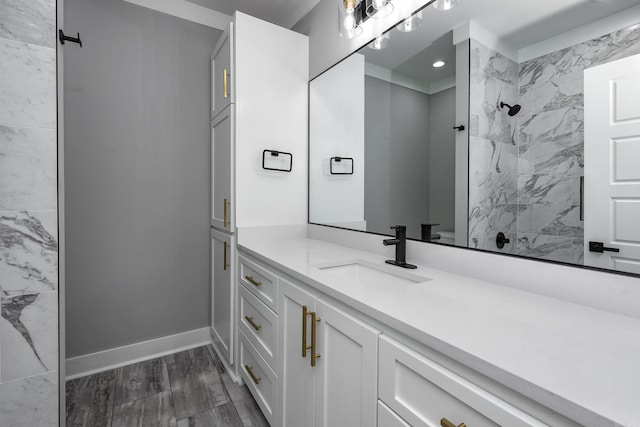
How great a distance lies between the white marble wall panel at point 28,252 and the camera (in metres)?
1.10

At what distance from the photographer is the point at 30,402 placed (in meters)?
1.14

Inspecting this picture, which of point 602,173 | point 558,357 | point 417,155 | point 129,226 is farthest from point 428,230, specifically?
point 129,226

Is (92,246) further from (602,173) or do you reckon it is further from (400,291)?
(602,173)

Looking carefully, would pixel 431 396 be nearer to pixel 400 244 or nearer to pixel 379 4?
pixel 400 244

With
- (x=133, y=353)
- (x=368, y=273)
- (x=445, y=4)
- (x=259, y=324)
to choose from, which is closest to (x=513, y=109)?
(x=445, y=4)

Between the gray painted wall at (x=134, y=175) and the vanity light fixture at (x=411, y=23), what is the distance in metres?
1.56

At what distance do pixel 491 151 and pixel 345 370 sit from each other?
898mm

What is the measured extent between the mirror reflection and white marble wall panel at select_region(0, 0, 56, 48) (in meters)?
1.43

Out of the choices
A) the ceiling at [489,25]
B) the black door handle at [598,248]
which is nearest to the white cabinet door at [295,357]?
the black door handle at [598,248]

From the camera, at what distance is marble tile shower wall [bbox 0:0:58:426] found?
1.10 m

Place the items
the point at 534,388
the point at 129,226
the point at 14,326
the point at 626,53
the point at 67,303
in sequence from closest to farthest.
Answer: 1. the point at 534,388
2. the point at 626,53
3. the point at 14,326
4. the point at 67,303
5. the point at 129,226

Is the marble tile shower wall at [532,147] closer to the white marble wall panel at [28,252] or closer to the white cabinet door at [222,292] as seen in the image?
the white cabinet door at [222,292]

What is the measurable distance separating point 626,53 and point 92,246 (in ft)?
8.71

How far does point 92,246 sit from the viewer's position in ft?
6.44
